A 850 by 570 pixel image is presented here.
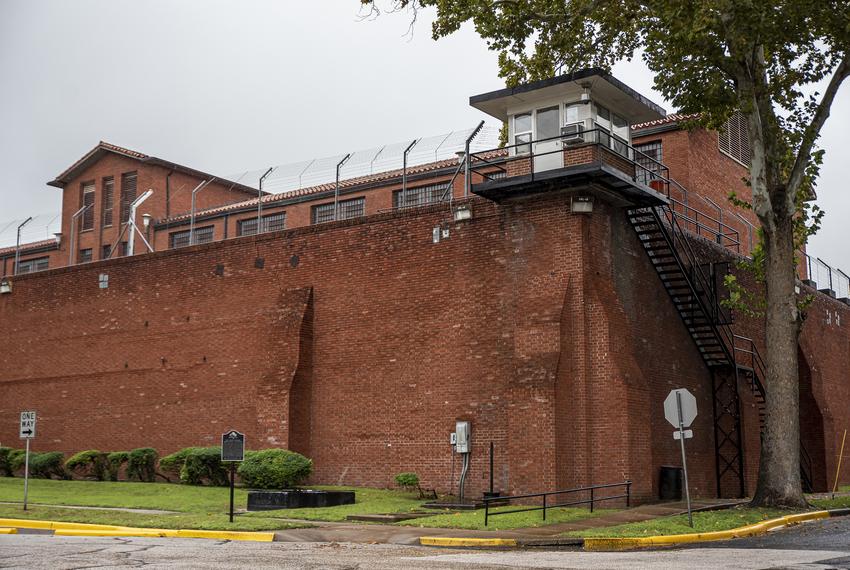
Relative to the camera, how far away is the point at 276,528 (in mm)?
17797

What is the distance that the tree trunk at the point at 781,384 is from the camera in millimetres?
21516

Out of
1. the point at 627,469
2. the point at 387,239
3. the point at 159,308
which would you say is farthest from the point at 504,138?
the point at 159,308

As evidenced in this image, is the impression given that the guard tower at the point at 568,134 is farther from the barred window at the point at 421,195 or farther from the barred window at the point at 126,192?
the barred window at the point at 126,192

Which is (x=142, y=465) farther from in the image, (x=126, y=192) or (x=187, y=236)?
(x=126, y=192)

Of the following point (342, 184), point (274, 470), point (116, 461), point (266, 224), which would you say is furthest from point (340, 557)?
point (266, 224)

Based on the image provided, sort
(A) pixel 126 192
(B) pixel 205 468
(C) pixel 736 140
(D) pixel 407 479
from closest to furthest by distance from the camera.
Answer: (D) pixel 407 479, (B) pixel 205 468, (C) pixel 736 140, (A) pixel 126 192

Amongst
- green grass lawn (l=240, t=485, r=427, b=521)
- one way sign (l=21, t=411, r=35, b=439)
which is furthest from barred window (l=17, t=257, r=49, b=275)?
green grass lawn (l=240, t=485, r=427, b=521)

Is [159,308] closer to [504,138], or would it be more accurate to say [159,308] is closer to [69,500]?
[69,500]

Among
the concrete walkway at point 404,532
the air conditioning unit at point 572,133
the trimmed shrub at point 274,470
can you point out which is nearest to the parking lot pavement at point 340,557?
the concrete walkway at point 404,532

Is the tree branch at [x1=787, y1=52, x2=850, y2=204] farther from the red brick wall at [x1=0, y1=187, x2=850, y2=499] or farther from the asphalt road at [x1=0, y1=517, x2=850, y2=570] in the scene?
the asphalt road at [x1=0, y1=517, x2=850, y2=570]

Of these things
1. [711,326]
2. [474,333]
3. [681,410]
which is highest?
[711,326]

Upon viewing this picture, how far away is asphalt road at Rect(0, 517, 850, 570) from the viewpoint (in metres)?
12.2

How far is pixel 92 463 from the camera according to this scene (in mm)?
30328

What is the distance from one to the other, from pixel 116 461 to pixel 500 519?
14.8m
